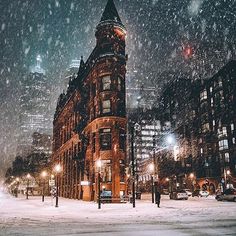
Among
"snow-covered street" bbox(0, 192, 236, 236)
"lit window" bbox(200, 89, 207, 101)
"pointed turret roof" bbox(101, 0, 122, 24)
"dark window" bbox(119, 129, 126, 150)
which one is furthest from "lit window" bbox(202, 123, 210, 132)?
"snow-covered street" bbox(0, 192, 236, 236)

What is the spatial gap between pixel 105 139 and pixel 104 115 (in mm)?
3041

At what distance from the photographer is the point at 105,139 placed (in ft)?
139

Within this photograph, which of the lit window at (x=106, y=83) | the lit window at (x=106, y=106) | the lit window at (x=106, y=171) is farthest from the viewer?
the lit window at (x=106, y=83)

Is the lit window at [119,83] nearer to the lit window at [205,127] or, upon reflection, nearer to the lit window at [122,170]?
the lit window at [122,170]

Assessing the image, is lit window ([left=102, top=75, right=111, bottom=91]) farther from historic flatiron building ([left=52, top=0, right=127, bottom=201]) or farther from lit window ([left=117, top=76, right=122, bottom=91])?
lit window ([left=117, top=76, right=122, bottom=91])

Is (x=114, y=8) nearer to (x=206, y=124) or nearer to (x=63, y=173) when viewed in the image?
(x=63, y=173)

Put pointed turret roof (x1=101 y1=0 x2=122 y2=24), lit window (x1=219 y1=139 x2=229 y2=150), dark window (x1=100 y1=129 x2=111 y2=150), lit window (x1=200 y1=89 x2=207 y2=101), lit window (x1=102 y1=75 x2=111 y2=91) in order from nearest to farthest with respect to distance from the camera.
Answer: dark window (x1=100 y1=129 x2=111 y2=150), lit window (x1=102 y1=75 x2=111 y2=91), pointed turret roof (x1=101 y1=0 x2=122 y2=24), lit window (x1=219 y1=139 x2=229 y2=150), lit window (x1=200 y1=89 x2=207 y2=101)

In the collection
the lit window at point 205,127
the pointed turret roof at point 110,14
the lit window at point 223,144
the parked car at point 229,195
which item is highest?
the pointed turret roof at point 110,14

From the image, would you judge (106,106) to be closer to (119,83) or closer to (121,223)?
(119,83)

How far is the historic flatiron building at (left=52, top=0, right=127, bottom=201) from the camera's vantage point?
4125 centimetres

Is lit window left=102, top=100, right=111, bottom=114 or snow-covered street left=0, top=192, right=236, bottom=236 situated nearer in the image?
snow-covered street left=0, top=192, right=236, bottom=236

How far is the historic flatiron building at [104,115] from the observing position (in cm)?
4125

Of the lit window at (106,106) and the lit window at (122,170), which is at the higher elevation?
the lit window at (106,106)

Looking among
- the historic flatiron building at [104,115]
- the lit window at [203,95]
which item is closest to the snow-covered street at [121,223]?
the historic flatiron building at [104,115]
